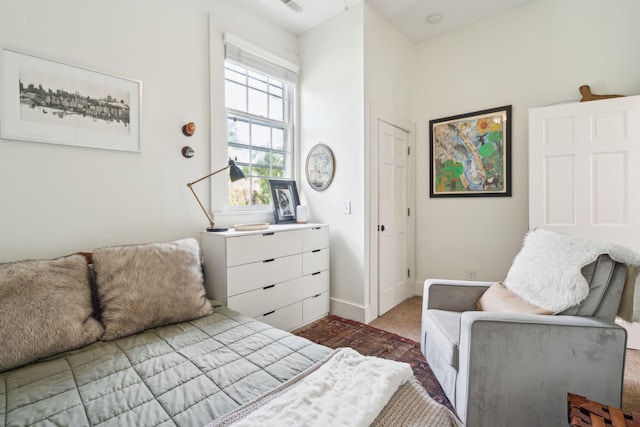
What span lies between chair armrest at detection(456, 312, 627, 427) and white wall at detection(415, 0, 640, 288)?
1.80m

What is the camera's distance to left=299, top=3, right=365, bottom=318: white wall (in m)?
2.74

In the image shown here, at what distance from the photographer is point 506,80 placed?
9.53ft

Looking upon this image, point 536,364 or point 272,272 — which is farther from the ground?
point 272,272

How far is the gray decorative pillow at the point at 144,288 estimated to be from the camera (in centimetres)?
148

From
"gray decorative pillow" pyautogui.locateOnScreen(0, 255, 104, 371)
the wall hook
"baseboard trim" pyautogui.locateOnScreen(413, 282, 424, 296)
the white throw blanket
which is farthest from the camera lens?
"baseboard trim" pyautogui.locateOnScreen(413, 282, 424, 296)

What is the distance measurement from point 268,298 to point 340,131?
1714 mm

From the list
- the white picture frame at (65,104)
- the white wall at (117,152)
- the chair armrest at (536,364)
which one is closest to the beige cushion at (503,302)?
the chair armrest at (536,364)

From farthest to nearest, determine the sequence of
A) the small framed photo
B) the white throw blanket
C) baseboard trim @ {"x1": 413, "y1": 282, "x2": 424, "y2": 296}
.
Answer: baseboard trim @ {"x1": 413, "y1": 282, "x2": 424, "y2": 296} < the small framed photo < the white throw blanket

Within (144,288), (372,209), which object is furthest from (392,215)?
(144,288)

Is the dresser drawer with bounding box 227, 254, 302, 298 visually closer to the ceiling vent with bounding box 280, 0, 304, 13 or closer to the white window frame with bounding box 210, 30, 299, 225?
the white window frame with bounding box 210, 30, 299, 225

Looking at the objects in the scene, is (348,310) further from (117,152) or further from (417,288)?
(117,152)

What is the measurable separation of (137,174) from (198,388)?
1.64 meters

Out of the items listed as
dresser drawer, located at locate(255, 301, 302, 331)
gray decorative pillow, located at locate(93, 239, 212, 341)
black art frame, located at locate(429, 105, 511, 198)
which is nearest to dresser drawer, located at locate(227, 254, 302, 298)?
dresser drawer, located at locate(255, 301, 302, 331)

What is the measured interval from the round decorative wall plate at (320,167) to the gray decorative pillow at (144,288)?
1.61m
